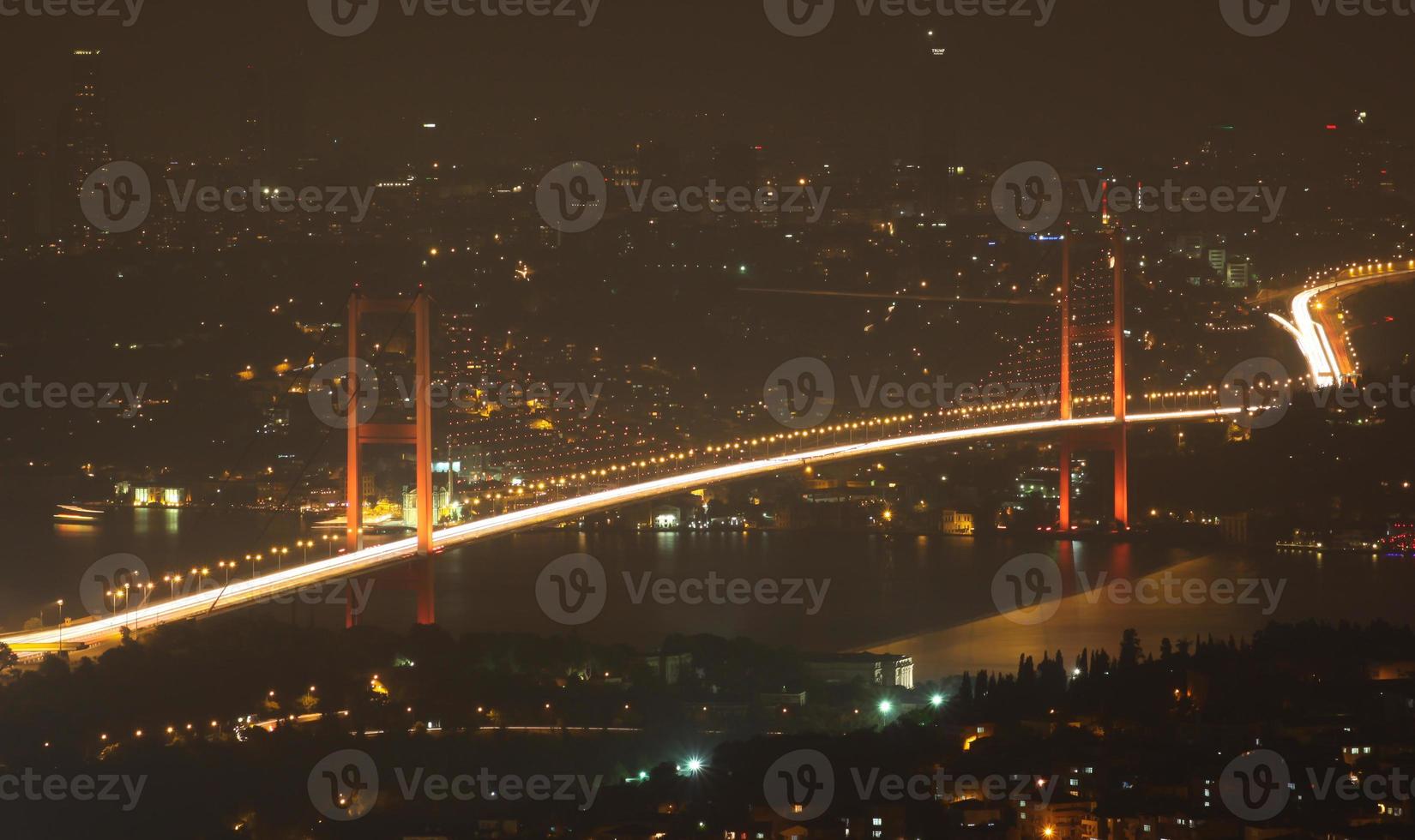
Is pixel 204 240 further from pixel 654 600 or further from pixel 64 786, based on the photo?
pixel 64 786

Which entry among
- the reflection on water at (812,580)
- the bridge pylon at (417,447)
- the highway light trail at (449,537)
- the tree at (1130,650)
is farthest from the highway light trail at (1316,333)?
the bridge pylon at (417,447)

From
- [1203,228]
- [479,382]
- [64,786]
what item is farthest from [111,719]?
[1203,228]

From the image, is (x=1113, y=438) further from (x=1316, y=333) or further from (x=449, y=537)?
(x=449, y=537)

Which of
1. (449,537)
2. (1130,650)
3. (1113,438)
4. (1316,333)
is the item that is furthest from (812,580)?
(1316,333)

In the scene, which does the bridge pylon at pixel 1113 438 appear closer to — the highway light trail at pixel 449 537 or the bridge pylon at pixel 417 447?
the highway light trail at pixel 449 537

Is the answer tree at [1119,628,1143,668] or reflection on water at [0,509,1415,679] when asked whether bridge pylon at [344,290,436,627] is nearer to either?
reflection on water at [0,509,1415,679]
